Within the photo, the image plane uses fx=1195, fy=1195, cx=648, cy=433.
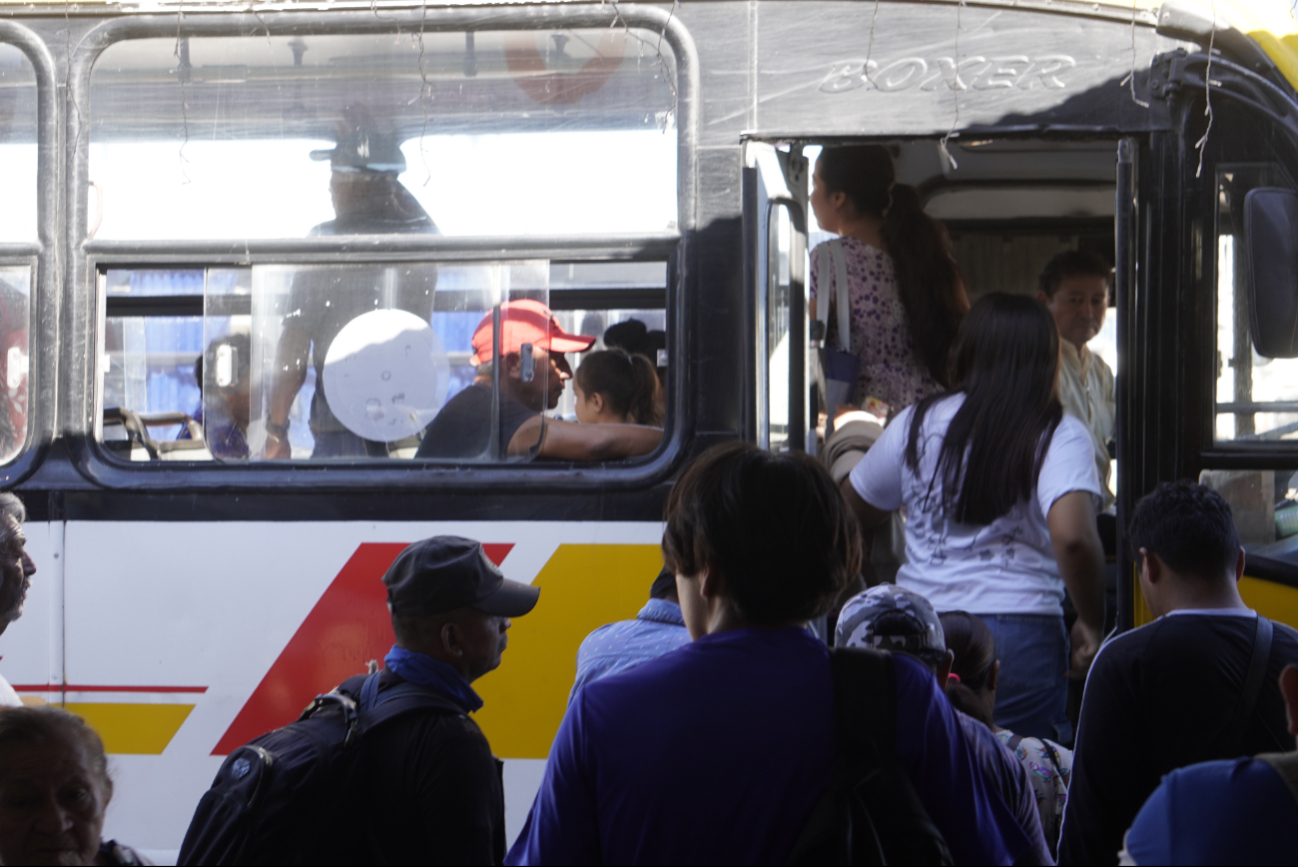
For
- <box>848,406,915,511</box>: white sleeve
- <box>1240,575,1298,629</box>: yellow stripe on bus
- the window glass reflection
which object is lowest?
<box>1240,575,1298,629</box>: yellow stripe on bus

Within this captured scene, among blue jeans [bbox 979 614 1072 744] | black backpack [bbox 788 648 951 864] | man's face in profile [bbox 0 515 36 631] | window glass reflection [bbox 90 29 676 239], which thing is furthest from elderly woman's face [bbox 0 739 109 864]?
blue jeans [bbox 979 614 1072 744]

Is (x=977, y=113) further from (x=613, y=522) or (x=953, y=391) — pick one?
(x=613, y=522)

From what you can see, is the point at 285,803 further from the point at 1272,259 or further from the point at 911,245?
the point at 911,245

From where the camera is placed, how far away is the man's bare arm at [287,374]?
3.21 meters

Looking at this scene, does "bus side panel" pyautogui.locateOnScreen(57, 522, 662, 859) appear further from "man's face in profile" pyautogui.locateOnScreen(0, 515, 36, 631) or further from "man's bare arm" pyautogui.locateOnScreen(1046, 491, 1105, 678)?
"man's bare arm" pyautogui.locateOnScreen(1046, 491, 1105, 678)

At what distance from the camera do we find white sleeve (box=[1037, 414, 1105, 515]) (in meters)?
2.89


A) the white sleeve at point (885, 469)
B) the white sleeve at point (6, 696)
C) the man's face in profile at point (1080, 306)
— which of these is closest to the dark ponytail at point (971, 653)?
the white sleeve at point (885, 469)

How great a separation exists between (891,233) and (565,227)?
1.25m

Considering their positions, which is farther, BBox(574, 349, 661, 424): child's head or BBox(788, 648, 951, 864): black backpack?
BBox(574, 349, 661, 424): child's head

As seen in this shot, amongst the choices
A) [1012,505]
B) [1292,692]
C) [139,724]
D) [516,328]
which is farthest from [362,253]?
[1292,692]

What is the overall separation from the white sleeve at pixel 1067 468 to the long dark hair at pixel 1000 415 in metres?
Answer: 0.02

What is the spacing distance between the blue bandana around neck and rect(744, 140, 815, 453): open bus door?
1.16 m

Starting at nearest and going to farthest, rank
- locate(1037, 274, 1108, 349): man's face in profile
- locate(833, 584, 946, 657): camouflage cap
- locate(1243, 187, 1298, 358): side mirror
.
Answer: locate(833, 584, 946, 657): camouflage cap → locate(1243, 187, 1298, 358): side mirror → locate(1037, 274, 1108, 349): man's face in profile

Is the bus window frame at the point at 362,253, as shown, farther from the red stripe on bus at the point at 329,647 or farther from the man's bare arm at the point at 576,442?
the red stripe on bus at the point at 329,647
